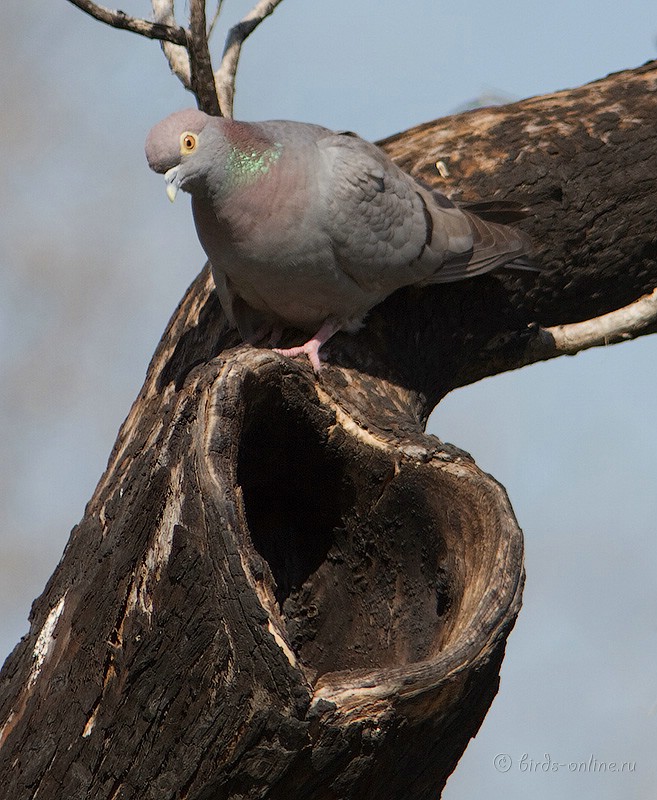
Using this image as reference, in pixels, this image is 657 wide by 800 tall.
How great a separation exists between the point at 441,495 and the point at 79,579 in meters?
1.42

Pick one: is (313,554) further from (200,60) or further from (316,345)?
(200,60)

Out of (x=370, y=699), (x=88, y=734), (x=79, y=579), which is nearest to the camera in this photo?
(x=370, y=699)

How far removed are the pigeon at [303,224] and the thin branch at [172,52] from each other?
64.1 inches

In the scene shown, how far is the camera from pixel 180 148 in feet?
15.0

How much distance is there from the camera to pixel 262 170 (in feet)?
15.8

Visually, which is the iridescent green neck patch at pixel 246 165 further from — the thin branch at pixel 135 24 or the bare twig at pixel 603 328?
the bare twig at pixel 603 328

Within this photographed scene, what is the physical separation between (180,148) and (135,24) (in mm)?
1739

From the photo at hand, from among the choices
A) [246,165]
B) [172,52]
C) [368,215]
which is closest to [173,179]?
[246,165]

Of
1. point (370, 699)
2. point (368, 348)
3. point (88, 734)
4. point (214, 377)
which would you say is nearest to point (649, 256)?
point (368, 348)

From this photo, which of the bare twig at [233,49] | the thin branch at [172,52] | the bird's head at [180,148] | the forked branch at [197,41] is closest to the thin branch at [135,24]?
the forked branch at [197,41]

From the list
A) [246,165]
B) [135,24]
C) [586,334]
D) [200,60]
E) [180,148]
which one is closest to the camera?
[180,148]

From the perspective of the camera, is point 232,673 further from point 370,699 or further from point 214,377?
point 214,377

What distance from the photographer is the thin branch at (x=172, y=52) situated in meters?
6.36

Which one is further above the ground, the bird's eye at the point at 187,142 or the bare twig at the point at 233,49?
the bare twig at the point at 233,49
